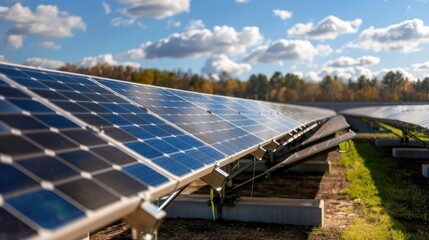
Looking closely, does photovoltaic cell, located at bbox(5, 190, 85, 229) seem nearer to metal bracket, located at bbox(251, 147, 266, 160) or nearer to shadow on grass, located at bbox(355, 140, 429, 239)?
metal bracket, located at bbox(251, 147, 266, 160)

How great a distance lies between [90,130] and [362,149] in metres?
36.4

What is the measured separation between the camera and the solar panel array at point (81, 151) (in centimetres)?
473

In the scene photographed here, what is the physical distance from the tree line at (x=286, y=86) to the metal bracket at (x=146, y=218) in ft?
444

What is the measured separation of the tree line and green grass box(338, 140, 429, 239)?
117 meters

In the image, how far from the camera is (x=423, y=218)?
1625cm

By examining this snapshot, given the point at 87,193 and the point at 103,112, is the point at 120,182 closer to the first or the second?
the point at 87,193

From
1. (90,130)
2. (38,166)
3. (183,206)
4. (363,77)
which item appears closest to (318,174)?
(183,206)

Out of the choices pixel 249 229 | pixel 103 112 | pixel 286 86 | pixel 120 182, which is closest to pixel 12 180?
pixel 120 182

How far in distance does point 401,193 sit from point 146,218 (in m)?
18.0

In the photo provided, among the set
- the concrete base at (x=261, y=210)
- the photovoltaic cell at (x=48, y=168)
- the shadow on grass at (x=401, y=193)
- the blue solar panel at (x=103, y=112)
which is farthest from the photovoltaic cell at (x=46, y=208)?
the shadow on grass at (x=401, y=193)

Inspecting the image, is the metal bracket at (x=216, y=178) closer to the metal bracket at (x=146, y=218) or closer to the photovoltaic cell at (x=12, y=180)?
the metal bracket at (x=146, y=218)

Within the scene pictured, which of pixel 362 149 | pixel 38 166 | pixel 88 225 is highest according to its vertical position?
pixel 38 166

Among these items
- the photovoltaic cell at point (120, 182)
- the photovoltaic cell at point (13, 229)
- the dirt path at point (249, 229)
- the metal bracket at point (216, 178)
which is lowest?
the dirt path at point (249, 229)

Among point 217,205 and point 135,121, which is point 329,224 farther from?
point 135,121
